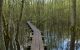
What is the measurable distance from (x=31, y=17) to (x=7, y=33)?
473 centimetres

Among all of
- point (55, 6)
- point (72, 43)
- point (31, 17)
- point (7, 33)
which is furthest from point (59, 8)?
point (7, 33)

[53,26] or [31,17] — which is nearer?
[31,17]

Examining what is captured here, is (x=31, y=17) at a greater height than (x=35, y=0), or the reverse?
(x=35, y=0)

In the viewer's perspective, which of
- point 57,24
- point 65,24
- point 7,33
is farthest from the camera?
point 57,24

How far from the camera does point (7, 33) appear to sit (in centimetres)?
529

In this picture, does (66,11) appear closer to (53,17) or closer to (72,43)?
(53,17)

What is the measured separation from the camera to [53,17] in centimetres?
1134

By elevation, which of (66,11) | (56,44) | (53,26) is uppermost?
(66,11)

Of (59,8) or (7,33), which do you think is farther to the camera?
(59,8)

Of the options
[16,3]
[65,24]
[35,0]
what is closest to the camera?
[16,3]

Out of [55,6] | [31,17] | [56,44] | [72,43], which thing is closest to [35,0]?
[31,17]

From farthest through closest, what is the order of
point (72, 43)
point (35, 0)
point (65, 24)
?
point (65, 24), point (35, 0), point (72, 43)

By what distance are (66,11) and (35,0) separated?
173 cm

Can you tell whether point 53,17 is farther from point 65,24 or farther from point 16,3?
point 16,3
